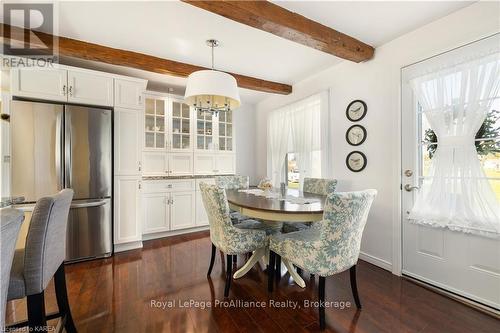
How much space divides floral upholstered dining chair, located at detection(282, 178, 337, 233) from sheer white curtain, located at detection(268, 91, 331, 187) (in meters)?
0.47

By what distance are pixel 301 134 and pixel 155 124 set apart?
2469 mm

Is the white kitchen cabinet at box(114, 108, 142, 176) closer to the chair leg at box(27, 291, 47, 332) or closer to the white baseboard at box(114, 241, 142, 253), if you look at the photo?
the white baseboard at box(114, 241, 142, 253)

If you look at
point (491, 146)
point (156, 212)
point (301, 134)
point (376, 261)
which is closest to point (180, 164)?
point (156, 212)

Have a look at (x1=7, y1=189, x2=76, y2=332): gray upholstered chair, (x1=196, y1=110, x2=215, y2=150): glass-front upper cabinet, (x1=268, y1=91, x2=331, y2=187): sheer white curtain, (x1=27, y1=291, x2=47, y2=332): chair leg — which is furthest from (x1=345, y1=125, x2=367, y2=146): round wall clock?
(x1=27, y1=291, x2=47, y2=332): chair leg

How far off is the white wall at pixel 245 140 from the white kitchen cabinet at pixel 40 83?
2.81 m

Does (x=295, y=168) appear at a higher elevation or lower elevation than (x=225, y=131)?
lower

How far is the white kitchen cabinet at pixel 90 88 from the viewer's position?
8.65 ft

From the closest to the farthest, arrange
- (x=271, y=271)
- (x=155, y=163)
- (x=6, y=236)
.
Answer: (x=6, y=236) < (x=271, y=271) < (x=155, y=163)

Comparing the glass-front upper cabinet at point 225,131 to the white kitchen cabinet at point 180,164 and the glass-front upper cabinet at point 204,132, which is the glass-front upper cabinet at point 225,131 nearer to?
the glass-front upper cabinet at point 204,132

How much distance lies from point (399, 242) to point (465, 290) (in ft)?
1.87

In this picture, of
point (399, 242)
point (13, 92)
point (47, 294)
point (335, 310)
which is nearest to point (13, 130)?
point (13, 92)

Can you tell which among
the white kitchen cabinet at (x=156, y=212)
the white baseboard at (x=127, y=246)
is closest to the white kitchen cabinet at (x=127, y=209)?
the white baseboard at (x=127, y=246)

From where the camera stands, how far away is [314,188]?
277 cm

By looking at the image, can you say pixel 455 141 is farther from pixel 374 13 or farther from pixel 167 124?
pixel 167 124
